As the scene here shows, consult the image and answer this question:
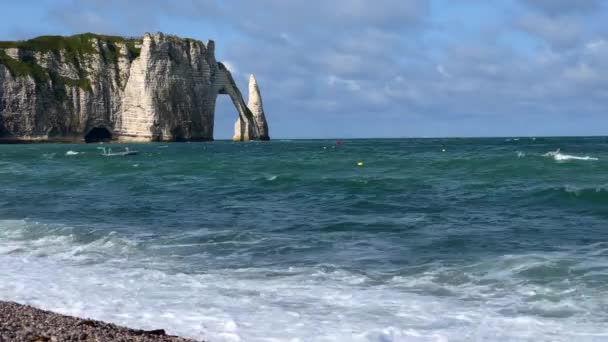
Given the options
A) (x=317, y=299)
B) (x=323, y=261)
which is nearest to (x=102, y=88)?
(x=323, y=261)

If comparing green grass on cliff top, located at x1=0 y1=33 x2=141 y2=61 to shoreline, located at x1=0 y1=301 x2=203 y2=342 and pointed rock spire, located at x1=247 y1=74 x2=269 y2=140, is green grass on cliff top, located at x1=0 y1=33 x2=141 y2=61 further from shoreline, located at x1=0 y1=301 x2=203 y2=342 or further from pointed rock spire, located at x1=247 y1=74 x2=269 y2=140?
shoreline, located at x1=0 y1=301 x2=203 y2=342

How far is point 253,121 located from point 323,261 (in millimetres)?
123292

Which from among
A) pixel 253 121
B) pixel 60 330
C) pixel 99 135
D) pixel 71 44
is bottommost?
pixel 60 330

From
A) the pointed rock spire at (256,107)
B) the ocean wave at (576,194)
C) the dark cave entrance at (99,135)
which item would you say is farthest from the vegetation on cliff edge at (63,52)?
the ocean wave at (576,194)

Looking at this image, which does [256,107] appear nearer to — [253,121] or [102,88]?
[253,121]

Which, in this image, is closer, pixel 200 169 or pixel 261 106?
pixel 200 169

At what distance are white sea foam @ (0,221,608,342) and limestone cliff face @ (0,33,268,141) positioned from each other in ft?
335

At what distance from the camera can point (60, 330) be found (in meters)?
8.32

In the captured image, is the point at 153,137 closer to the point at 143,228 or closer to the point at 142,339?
the point at 143,228

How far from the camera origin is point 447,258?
14461 millimetres

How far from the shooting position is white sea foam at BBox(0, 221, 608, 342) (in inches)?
363

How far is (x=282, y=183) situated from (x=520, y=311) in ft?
80.4

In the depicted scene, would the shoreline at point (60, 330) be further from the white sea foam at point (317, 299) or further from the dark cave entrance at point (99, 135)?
the dark cave entrance at point (99, 135)

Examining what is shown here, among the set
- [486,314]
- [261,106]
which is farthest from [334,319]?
[261,106]
